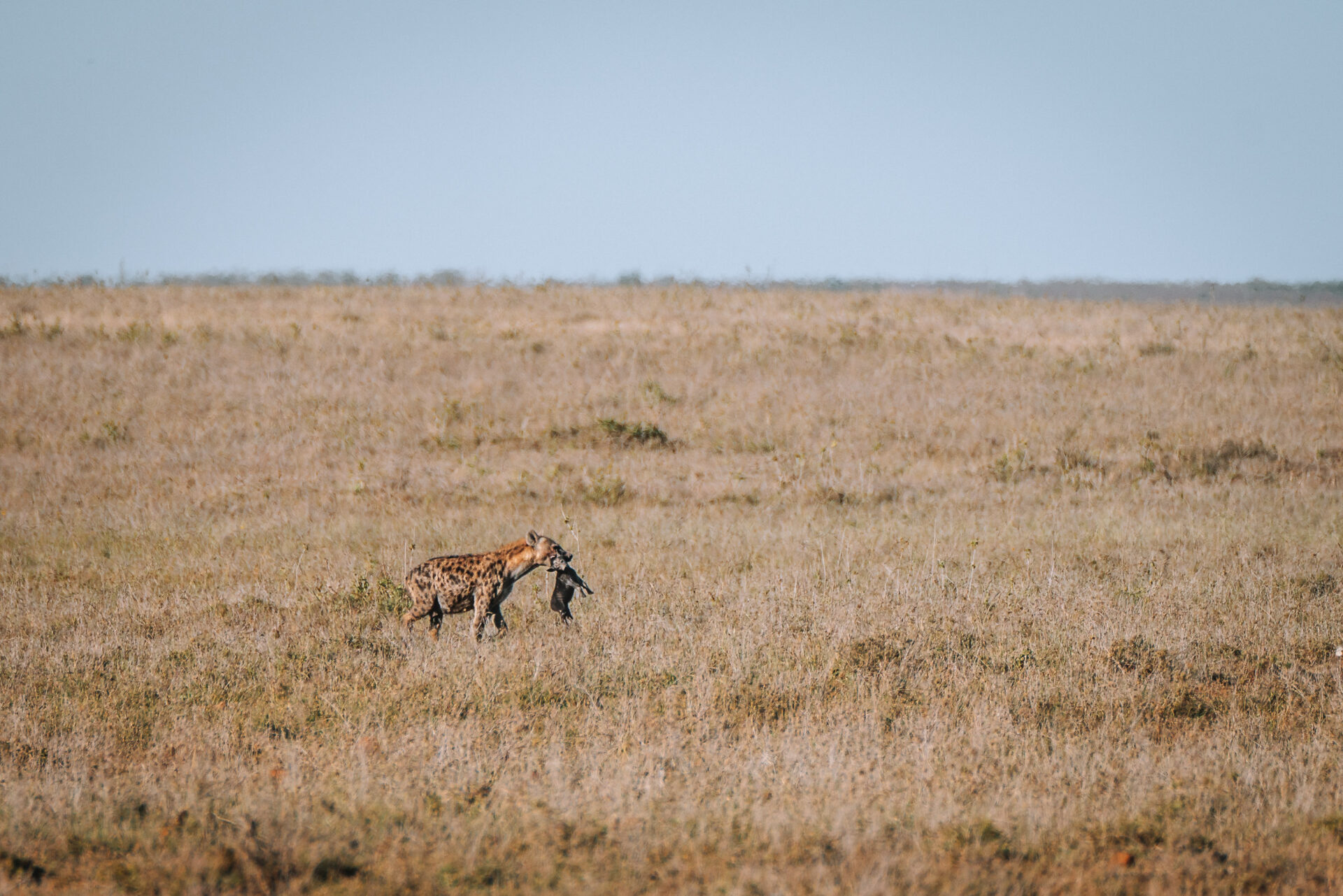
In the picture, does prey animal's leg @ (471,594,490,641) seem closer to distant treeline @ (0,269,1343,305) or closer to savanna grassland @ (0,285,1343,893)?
savanna grassland @ (0,285,1343,893)

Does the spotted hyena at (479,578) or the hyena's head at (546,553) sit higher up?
the hyena's head at (546,553)

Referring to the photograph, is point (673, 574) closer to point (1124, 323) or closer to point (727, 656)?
point (727, 656)

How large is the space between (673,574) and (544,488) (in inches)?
270

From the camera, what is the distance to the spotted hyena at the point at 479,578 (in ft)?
26.6

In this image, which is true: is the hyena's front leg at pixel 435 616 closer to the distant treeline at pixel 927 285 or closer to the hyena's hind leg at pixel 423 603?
the hyena's hind leg at pixel 423 603

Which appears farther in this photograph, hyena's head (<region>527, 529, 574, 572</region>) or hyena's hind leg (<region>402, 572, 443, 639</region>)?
hyena's hind leg (<region>402, 572, 443, 639</region>)

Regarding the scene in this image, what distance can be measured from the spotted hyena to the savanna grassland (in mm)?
305

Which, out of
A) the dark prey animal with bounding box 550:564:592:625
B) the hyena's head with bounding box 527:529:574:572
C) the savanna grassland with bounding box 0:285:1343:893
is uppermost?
the hyena's head with bounding box 527:529:574:572

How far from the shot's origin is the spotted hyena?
8.10m

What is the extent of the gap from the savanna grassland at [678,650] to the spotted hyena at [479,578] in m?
0.30

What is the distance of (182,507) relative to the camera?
53.3ft

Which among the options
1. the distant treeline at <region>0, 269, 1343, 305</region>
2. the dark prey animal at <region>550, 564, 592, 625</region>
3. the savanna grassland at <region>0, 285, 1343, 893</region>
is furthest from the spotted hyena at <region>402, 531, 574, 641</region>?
the distant treeline at <region>0, 269, 1343, 305</region>

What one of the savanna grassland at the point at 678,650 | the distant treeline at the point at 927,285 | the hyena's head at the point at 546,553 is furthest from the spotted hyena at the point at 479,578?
the distant treeline at the point at 927,285

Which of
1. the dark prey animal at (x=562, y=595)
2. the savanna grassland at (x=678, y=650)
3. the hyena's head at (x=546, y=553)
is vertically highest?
the hyena's head at (x=546, y=553)
